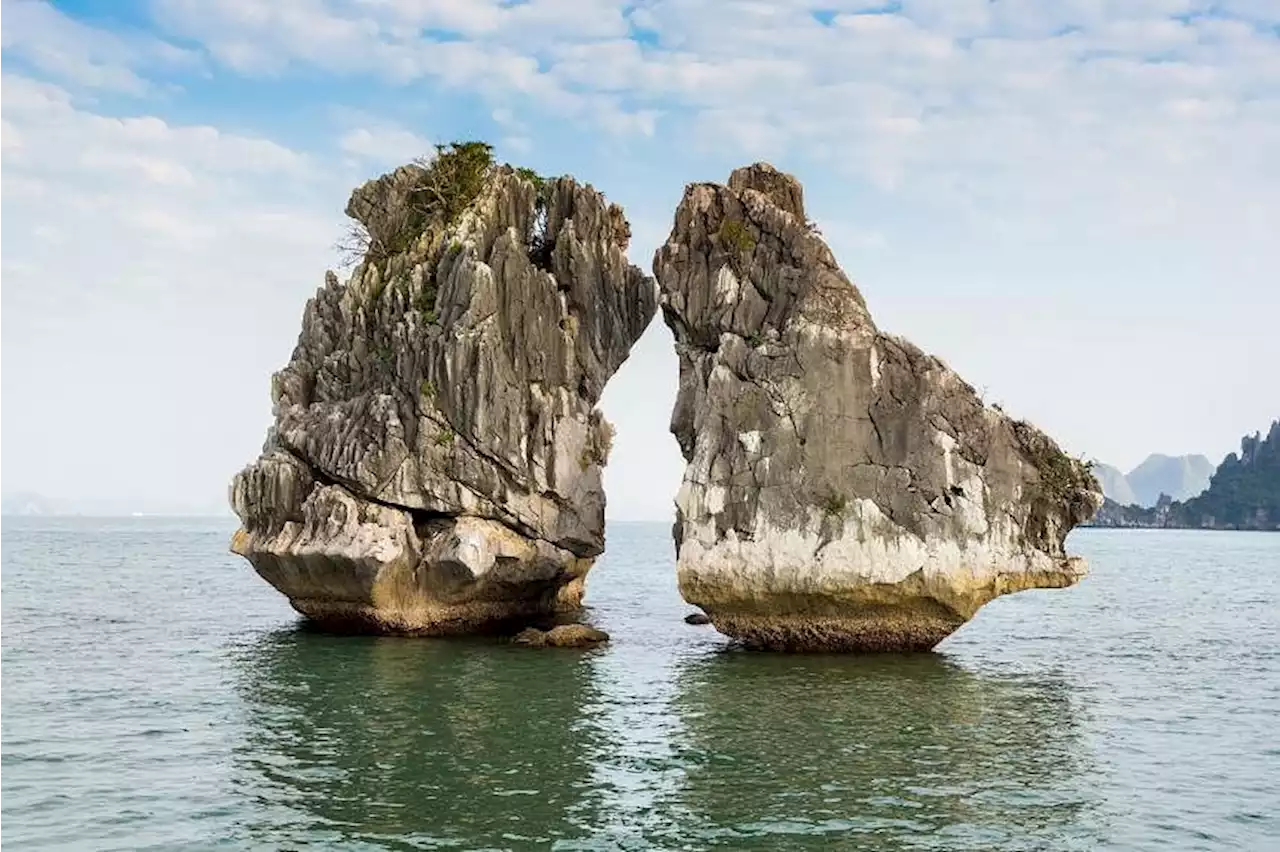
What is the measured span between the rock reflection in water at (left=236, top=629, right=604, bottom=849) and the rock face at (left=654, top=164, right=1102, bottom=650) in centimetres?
659

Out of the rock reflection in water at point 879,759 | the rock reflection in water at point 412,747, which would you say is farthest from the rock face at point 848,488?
the rock reflection in water at point 412,747

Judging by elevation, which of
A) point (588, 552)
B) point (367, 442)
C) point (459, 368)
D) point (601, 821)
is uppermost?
point (459, 368)

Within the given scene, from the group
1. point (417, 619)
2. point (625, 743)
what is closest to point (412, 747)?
point (625, 743)

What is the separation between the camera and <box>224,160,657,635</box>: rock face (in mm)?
43219

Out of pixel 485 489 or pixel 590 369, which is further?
pixel 590 369

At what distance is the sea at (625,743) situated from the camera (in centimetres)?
2042

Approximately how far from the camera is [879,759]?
998 inches

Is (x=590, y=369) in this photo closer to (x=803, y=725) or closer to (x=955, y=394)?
(x=955, y=394)

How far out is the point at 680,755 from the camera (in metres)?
25.6

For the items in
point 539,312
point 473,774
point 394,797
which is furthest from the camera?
point 539,312

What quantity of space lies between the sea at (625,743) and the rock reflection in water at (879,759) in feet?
0.29

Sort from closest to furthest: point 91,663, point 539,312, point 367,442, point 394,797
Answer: point 394,797
point 91,663
point 367,442
point 539,312

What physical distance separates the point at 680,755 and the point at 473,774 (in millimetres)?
4437

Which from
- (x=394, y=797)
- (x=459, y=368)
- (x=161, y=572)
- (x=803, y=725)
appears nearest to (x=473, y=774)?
(x=394, y=797)
